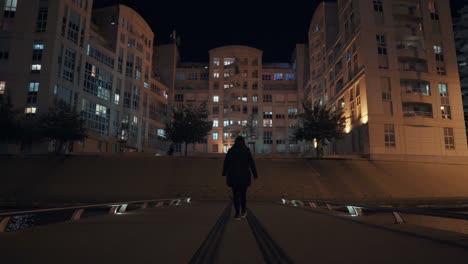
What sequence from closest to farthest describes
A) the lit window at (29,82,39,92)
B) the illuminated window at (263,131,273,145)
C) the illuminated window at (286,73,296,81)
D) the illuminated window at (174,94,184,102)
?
the lit window at (29,82,39,92) → the illuminated window at (263,131,273,145) → the illuminated window at (174,94,184,102) → the illuminated window at (286,73,296,81)

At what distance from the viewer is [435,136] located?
142ft

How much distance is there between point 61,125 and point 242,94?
4597 centimetres

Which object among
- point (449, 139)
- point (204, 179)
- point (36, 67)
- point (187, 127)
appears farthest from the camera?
point (187, 127)

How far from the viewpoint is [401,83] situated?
150 ft

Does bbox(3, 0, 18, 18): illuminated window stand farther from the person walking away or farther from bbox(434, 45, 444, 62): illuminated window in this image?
bbox(434, 45, 444, 62): illuminated window

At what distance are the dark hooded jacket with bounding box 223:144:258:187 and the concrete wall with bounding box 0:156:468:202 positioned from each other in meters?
16.5

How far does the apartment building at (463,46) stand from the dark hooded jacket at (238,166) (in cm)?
8029

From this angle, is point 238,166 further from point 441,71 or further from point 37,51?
point 441,71

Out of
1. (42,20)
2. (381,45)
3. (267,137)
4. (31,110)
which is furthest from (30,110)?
(381,45)

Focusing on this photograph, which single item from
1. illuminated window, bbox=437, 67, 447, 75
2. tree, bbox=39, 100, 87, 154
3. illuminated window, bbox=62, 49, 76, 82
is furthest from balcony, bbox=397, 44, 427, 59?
illuminated window, bbox=62, 49, 76, 82

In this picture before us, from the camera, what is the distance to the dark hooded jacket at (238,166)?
784 centimetres

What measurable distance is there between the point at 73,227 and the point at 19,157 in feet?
117

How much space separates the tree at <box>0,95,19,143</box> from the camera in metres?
35.5

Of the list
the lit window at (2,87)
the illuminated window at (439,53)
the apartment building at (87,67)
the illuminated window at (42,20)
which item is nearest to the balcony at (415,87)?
the illuminated window at (439,53)
